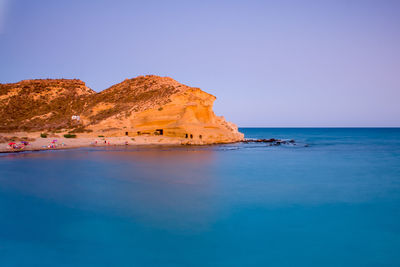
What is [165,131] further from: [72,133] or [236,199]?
[236,199]

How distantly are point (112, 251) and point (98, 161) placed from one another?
1345 cm

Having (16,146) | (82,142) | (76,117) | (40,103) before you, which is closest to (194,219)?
(16,146)

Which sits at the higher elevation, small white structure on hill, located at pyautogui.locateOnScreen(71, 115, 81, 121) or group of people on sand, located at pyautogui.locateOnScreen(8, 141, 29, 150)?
small white structure on hill, located at pyautogui.locateOnScreen(71, 115, 81, 121)

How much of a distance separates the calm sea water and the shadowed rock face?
20197mm

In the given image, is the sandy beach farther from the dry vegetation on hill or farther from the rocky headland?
the dry vegetation on hill

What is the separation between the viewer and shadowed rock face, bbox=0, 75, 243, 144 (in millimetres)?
34906

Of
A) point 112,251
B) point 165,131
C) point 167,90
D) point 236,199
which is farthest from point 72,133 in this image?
point 112,251

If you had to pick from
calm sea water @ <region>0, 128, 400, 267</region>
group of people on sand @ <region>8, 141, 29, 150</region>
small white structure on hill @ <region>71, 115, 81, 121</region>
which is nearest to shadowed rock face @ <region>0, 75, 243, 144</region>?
small white structure on hill @ <region>71, 115, 81, 121</region>

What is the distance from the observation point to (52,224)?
763 centimetres

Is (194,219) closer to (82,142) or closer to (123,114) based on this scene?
(82,142)

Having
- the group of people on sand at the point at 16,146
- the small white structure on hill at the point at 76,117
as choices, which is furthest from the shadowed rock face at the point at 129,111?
the group of people on sand at the point at 16,146

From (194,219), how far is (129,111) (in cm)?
3096

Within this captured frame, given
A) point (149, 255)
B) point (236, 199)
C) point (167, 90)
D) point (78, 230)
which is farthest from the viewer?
point (167, 90)

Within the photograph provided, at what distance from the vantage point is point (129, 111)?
37281 millimetres
